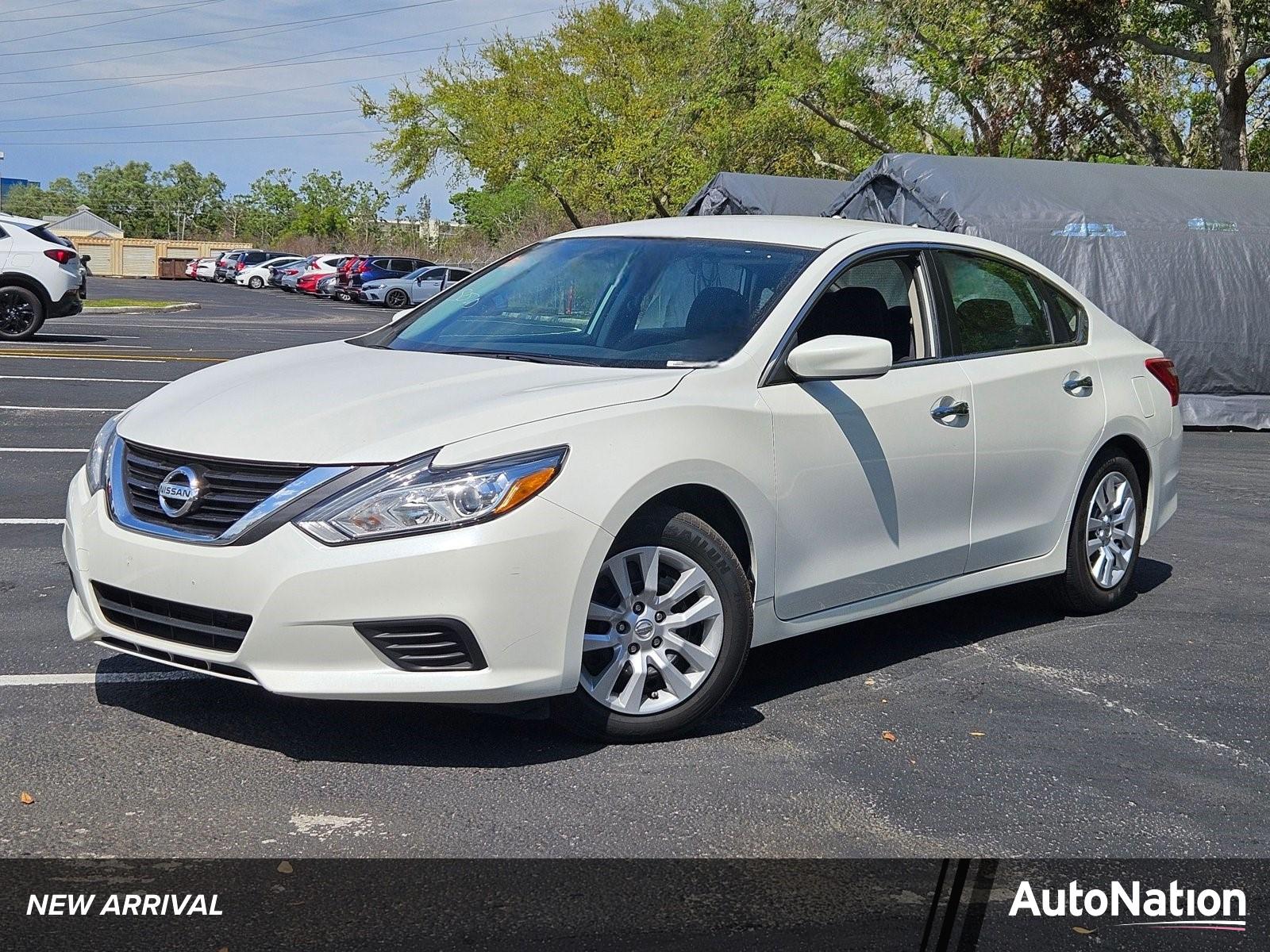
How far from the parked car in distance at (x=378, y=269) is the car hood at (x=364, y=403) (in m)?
44.4

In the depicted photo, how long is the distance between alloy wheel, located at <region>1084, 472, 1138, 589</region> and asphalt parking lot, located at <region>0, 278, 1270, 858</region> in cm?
23

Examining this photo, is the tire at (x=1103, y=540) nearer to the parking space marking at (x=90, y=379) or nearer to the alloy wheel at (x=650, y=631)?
the alloy wheel at (x=650, y=631)

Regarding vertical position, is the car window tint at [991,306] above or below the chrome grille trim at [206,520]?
above

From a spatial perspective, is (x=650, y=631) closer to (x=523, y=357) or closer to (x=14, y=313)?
(x=523, y=357)

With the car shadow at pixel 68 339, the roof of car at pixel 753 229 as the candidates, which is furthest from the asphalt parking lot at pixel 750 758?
the car shadow at pixel 68 339

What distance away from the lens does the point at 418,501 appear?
4.11 metres

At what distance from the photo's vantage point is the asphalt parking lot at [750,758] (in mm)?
3908

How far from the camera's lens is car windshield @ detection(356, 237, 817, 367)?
16.9 ft

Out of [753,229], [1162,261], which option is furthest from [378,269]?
[753,229]

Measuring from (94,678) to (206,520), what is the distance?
126 cm

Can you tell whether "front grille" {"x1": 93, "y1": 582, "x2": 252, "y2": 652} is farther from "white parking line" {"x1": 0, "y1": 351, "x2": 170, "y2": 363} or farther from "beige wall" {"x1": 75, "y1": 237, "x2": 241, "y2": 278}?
"beige wall" {"x1": 75, "y1": 237, "x2": 241, "y2": 278}

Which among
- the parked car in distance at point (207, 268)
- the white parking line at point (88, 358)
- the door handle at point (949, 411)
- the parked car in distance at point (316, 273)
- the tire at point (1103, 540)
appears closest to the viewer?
the door handle at point (949, 411)

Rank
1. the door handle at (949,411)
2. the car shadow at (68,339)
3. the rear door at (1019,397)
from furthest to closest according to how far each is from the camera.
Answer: the car shadow at (68,339)
the rear door at (1019,397)
the door handle at (949,411)

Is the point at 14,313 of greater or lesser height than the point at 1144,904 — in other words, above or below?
above
